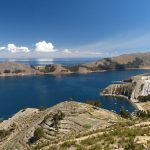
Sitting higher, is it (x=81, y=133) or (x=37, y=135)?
(x=81, y=133)

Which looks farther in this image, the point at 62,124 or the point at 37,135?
the point at 62,124

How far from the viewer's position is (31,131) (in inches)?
2457

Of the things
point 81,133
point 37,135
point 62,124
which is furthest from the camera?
point 62,124

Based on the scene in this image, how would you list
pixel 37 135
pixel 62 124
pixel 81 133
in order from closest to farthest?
pixel 81 133, pixel 37 135, pixel 62 124

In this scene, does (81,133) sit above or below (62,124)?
above

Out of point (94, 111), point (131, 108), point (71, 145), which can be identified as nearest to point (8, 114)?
point (131, 108)

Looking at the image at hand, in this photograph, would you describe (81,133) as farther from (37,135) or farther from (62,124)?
(62,124)

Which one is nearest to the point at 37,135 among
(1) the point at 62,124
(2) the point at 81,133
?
(1) the point at 62,124

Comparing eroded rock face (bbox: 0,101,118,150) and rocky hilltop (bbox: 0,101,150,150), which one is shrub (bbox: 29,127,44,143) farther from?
eroded rock face (bbox: 0,101,118,150)

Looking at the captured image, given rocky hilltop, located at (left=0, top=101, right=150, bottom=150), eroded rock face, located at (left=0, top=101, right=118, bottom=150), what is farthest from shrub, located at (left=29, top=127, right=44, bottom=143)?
eroded rock face, located at (left=0, top=101, right=118, bottom=150)

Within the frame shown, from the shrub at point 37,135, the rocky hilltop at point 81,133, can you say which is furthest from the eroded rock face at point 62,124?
the shrub at point 37,135

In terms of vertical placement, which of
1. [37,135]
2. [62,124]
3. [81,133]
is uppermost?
[81,133]

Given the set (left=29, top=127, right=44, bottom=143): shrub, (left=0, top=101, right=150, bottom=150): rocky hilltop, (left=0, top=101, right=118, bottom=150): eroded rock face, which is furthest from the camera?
(left=0, top=101, right=118, bottom=150): eroded rock face

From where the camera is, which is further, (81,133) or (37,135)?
(37,135)
